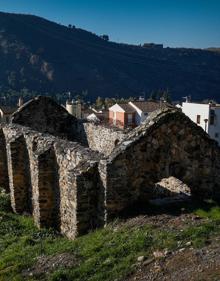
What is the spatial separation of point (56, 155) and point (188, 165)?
379cm

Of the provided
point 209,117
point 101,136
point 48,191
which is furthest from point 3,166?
point 209,117

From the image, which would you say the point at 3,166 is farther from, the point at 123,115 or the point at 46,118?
the point at 123,115

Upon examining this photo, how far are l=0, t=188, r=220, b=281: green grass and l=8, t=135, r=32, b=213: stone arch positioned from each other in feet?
14.1

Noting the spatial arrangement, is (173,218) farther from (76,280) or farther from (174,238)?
(76,280)

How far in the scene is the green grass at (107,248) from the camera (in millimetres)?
8188

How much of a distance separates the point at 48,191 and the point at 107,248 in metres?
5.05

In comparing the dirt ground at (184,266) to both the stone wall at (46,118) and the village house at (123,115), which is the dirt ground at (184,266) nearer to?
the stone wall at (46,118)

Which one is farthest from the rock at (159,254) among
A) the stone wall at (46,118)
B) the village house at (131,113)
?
the village house at (131,113)

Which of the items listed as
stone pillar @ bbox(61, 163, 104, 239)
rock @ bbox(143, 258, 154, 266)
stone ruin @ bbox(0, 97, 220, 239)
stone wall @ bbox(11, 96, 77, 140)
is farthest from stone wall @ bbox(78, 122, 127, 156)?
Answer: rock @ bbox(143, 258, 154, 266)

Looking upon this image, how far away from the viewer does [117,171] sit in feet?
34.8

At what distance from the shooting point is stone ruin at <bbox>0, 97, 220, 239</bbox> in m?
10.8

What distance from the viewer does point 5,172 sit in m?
18.6

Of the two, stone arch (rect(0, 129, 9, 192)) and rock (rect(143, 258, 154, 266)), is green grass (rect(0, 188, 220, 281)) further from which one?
stone arch (rect(0, 129, 9, 192))

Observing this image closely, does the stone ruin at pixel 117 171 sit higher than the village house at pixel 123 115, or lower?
higher
